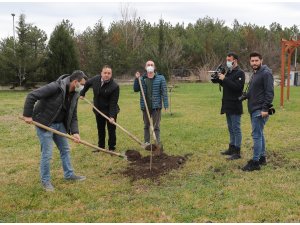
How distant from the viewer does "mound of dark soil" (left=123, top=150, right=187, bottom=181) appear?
6.01 metres

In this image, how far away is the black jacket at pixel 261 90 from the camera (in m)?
5.89

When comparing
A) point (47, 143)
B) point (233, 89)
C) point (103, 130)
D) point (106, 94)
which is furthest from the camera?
point (103, 130)

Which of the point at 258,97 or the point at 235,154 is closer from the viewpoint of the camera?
the point at 258,97

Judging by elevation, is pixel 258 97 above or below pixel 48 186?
above

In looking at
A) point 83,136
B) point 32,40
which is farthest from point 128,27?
→ point 83,136

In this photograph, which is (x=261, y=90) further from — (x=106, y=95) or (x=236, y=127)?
(x=106, y=95)

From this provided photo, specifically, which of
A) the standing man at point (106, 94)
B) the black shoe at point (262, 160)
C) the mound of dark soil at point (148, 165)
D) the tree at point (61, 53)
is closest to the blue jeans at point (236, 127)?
the black shoe at point (262, 160)

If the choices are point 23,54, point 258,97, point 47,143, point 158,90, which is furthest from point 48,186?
point 23,54

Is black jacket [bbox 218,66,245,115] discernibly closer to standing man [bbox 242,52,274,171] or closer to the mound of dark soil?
standing man [bbox 242,52,274,171]

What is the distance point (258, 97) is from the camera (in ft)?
19.8

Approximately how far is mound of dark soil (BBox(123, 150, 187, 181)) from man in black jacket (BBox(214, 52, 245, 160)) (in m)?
1.05

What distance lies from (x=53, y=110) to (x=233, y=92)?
11.0 ft

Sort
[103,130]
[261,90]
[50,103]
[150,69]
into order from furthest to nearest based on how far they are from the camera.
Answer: [103,130]
[150,69]
[261,90]
[50,103]

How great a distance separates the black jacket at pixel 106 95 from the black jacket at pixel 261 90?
8.95 ft
